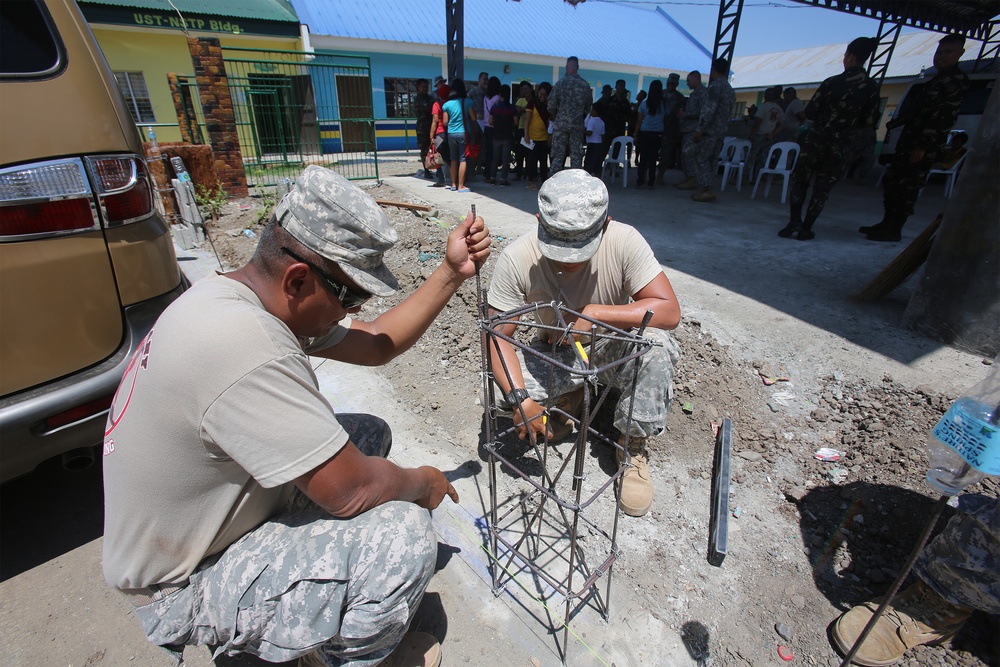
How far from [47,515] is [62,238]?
1418 mm

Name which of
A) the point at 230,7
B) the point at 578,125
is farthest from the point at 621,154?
the point at 230,7

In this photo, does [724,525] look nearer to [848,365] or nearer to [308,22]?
[848,365]

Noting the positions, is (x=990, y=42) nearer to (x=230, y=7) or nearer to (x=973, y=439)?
(x=973, y=439)

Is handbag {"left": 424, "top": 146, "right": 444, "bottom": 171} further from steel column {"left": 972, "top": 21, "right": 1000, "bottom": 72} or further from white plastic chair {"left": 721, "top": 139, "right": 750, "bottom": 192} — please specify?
steel column {"left": 972, "top": 21, "right": 1000, "bottom": 72}

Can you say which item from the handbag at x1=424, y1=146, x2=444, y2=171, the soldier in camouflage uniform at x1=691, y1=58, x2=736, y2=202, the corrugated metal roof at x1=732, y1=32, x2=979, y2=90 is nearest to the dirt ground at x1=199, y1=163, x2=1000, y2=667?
the soldier in camouflage uniform at x1=691, y1=58, x2=736, y2=202

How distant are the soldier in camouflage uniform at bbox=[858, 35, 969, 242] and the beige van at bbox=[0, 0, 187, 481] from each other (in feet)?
20.9

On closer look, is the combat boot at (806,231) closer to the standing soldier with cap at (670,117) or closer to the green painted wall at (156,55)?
the standing soldier with cap at (670,117)

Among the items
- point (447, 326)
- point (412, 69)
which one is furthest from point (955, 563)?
point (412, 69)

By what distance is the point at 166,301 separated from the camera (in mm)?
2143

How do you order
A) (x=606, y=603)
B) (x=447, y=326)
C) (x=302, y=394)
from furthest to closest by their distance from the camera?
(x=447, y=326), (x=606, y=603), (x=302, y=394)

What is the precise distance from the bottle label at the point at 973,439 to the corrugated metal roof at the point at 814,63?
22.0m

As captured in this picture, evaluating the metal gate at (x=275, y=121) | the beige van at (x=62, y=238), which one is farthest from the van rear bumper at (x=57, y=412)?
the metal gate at (x=275, y=121)

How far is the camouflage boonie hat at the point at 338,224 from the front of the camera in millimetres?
1354

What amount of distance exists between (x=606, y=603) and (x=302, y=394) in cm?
143
